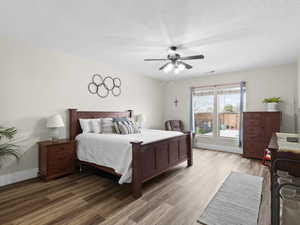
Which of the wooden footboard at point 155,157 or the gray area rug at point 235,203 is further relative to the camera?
the wooden footboard at point 155,157

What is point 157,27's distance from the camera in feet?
7.58

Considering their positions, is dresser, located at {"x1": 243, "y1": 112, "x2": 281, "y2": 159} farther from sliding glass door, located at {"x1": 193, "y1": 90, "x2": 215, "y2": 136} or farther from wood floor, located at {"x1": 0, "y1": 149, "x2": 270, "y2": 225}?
sliding glass door, located at {"x1": 193, "y1": 90, "x2": 215, "y2": 136}

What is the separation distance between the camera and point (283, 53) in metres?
3.33

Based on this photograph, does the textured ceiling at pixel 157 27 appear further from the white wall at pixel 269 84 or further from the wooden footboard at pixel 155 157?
the wooden footboard at pixel 155 157

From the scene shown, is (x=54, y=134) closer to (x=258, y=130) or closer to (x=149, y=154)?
(x=149, y=154)

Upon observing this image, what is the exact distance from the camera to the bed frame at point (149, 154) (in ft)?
7.77

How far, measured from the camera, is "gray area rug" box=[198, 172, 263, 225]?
6.07 ft

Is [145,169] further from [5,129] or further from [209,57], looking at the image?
[209,57]

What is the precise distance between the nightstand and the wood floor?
5.9 inches

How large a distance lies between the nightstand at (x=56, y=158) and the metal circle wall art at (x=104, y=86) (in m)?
1.43

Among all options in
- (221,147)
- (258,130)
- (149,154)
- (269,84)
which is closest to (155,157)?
(149,154)

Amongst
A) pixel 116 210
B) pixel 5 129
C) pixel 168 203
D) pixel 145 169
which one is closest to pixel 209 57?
pixel 145 169

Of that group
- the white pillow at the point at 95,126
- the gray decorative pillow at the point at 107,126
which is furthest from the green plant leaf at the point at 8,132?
the gray decorative pillow at the point at 107,126

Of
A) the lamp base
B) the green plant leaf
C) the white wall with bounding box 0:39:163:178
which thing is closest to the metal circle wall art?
the white wall with bounding box 0:39:163:178
